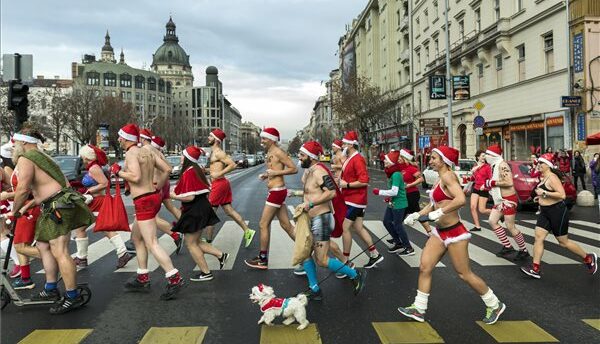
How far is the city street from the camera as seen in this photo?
439cm

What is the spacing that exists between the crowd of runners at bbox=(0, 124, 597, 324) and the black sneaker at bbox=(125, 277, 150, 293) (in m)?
0.01

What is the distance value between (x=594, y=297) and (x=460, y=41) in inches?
1306

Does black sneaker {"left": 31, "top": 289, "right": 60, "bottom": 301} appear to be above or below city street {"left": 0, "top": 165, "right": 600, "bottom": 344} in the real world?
above

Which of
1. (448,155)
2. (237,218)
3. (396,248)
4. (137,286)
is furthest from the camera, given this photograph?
(237,218)

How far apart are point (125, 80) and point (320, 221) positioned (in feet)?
463

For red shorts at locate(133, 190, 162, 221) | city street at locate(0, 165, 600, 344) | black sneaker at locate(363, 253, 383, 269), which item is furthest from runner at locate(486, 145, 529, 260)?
red shorts at locate(133, 190, 162, 221)

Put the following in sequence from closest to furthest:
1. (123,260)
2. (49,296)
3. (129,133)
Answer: (49,296) < (129,133) < (123,260)

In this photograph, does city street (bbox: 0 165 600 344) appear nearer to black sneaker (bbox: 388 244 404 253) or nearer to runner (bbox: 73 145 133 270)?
runner (bbox: 73 145 133 270)

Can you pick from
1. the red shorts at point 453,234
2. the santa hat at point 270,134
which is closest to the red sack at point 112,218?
the santa hat at point 270,134

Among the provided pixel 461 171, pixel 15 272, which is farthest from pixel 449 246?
pixel 461 171

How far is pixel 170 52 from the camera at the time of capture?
177250 mm

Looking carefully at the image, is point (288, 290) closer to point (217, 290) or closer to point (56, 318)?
point (217, 290)

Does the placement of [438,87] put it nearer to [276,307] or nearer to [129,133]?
[129,133]

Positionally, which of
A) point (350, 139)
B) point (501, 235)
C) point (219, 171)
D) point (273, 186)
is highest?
point (350, 139)
